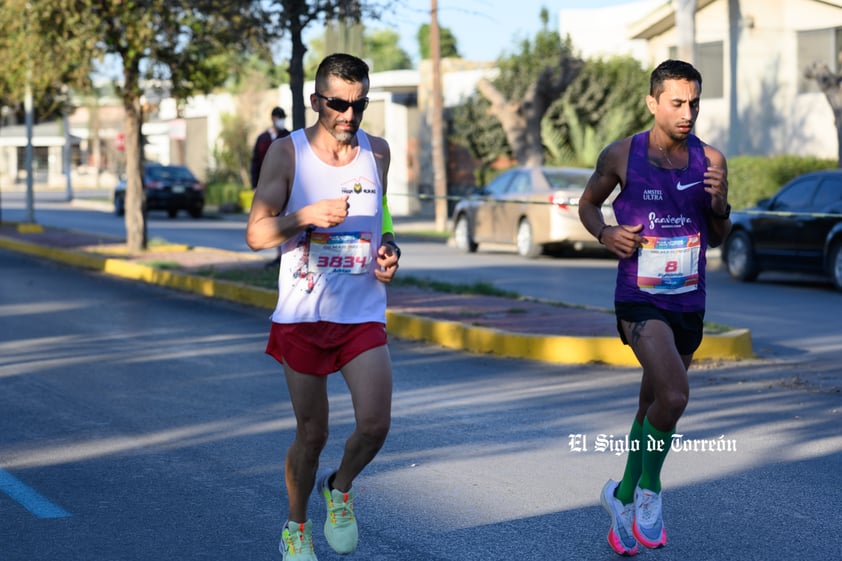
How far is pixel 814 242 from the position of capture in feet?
55.9

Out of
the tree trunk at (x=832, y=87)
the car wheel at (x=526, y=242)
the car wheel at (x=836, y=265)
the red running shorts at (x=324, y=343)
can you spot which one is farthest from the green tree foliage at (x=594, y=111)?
the red running shorts at (x=324, y=343)

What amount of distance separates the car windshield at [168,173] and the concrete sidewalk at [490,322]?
21.6m

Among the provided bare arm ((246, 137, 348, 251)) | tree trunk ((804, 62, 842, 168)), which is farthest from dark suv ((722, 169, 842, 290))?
bare arm ((246, 137, 348, 251))

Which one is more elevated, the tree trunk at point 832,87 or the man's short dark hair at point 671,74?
the tree trunk at point 832,87

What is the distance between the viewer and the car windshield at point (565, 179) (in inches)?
878

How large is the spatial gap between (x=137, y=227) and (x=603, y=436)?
49.9ft

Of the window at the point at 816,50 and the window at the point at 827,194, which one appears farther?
the window at the point at 816,50

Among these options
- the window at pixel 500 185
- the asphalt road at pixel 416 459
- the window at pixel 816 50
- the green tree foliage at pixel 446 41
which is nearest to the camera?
the asphalt road at pixel 416 459

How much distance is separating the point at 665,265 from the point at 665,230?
15 cm

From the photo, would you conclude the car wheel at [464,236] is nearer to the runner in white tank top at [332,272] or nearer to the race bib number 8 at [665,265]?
the race bib number 8 at [665,265]

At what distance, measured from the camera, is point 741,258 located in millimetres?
18578

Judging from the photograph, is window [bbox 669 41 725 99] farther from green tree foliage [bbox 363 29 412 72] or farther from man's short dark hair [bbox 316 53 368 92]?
green tree foliage [bbox 363 29 412 72]

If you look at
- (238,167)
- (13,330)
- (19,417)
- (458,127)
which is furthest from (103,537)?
(238,167)

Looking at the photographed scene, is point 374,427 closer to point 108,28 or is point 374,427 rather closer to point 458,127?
point 108,28
